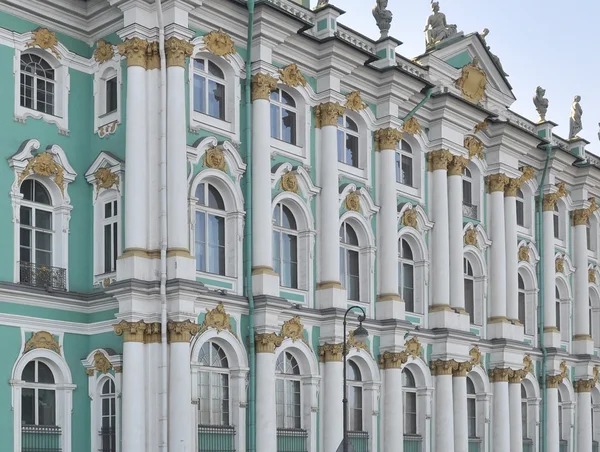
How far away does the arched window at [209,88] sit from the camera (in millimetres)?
29844

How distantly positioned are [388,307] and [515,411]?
7.67 m

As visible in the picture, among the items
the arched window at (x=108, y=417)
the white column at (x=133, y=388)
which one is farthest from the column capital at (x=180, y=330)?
the arched window at (x=108, y=417)

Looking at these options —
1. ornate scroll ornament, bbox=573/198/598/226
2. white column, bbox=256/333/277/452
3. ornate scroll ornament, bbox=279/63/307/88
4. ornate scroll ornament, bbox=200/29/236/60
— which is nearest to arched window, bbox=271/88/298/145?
ornate scroll ornament, bbox=279/63/307/88

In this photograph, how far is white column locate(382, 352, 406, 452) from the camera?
3375cm

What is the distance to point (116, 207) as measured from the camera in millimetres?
28750

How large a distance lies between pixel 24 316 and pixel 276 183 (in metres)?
7.60

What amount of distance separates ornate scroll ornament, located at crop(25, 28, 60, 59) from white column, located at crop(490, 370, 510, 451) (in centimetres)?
1765

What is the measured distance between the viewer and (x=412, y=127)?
36531 millimetres

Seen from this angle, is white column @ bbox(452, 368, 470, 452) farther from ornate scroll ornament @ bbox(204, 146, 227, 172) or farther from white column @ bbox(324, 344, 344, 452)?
ornate scroll ornament @ bbox(204, 146, 227, 172)

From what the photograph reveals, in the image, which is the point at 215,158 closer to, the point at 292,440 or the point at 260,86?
the point at 260,86

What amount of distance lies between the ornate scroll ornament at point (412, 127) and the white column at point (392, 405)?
673 centimetres

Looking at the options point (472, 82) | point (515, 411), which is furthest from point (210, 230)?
point (515, 411)

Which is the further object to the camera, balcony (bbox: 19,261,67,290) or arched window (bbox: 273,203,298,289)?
arched window (bbox: 273,203,298,289)

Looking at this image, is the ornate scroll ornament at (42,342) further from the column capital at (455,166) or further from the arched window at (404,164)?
the column capital at (455,166)
